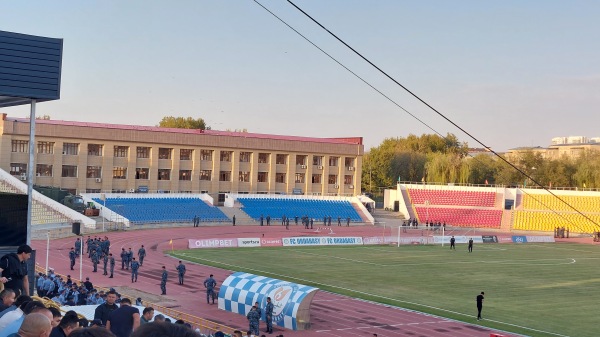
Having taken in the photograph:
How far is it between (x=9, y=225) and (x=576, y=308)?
25.2m

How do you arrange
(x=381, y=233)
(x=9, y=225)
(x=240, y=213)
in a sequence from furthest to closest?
(x=240, y=213)
(x=381, y=233)
(x=9, y=225)

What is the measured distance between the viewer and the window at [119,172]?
271 ft

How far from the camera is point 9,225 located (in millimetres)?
20625

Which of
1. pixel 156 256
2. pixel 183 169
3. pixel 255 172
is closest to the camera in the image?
pixel 156 256

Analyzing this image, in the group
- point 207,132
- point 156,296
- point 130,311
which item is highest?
point 207,132

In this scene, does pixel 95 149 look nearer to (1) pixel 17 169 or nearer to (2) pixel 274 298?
(1) pixel 17 169

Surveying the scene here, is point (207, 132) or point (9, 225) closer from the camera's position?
point (9, 225)

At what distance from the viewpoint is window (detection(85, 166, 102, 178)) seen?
8075 centimetres

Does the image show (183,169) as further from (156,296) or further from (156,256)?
(156,296)

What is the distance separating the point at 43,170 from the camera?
253ft

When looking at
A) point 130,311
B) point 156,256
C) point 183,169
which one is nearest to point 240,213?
point 183,169

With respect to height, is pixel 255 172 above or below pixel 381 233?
above

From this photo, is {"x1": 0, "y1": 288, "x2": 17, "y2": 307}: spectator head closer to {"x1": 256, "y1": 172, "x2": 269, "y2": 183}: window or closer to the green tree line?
{"x1": 256, "y1": 172, "x2": 269, "y2": 183}: window

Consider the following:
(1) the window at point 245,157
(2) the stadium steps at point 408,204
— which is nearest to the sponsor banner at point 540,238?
(2) the stadium steps at point 408,204
